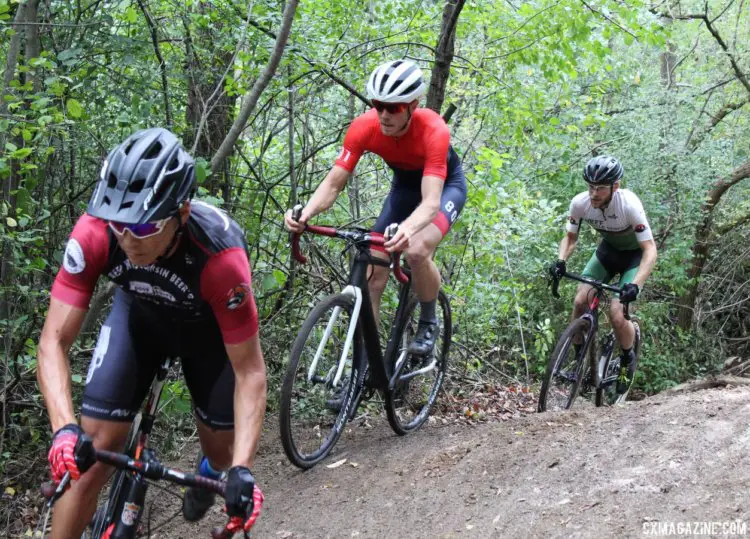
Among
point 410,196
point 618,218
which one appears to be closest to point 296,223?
point 410,196

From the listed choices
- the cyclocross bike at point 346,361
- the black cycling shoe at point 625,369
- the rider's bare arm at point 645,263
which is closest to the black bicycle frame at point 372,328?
the cyclocross bike at point 346,361

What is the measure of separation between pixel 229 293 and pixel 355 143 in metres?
2.72

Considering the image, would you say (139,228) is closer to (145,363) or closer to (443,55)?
(145,363)

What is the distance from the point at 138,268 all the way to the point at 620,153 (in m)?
10.9

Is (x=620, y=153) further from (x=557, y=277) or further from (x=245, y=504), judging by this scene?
(x=245, y=504)

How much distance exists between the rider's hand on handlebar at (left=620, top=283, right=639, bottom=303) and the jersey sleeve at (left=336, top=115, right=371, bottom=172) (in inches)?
117

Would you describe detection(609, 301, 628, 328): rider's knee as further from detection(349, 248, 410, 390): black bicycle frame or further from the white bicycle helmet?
the white bicycle helmet

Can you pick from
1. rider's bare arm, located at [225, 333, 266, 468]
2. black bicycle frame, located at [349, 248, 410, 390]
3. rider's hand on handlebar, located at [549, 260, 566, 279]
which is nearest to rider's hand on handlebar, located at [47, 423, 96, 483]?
rider's bare arm, located at [225, 333, 266, 468]

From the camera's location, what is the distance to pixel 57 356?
3.07 meters

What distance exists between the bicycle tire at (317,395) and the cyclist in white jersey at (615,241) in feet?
8.78

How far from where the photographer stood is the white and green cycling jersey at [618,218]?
23.9 feet

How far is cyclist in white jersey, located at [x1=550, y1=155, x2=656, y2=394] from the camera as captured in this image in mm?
7109

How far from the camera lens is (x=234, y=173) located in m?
7.79

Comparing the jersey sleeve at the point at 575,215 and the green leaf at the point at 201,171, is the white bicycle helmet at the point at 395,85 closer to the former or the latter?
the green leaf at the point at 201,171
